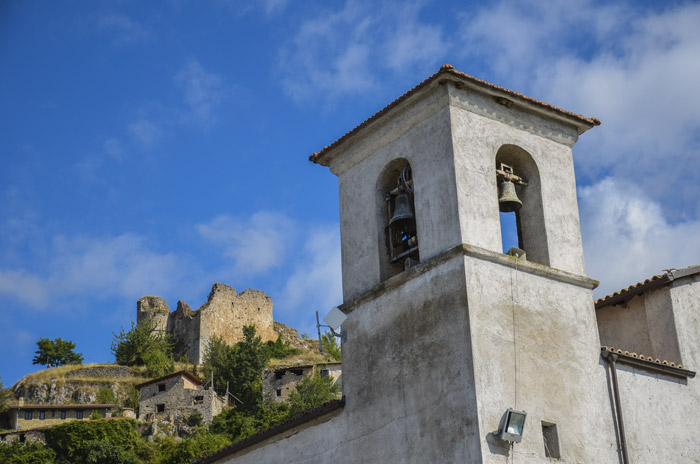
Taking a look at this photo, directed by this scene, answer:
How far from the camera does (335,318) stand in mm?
16547

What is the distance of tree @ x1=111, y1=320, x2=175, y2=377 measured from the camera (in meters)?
77.8

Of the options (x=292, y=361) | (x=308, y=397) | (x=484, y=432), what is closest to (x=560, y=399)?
(x=484, y=432)

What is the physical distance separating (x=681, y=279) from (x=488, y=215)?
4.28 metres

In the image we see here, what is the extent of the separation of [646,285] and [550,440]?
4.67 meters

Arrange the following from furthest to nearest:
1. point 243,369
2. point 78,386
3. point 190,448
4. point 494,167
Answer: point 78,386, point 243,369, point 190,448, point 494,167

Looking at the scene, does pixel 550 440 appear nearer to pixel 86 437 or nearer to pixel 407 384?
pixel 407 384

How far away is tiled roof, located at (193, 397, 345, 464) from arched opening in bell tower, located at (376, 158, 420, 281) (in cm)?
218

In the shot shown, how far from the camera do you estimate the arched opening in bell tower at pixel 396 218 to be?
16.7m

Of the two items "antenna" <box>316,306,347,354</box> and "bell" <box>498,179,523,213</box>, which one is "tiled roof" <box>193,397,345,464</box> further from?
"bell" <box>498,179,523,213</box>

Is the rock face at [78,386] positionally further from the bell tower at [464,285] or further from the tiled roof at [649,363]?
the tiled roof at [649,363]

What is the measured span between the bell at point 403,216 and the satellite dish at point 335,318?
1.70 m

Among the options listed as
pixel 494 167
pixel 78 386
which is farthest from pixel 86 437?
pixel 494 167

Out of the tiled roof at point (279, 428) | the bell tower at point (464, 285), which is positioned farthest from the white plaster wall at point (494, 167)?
the tiled roof at point (279, 428)

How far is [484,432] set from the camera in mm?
13562
